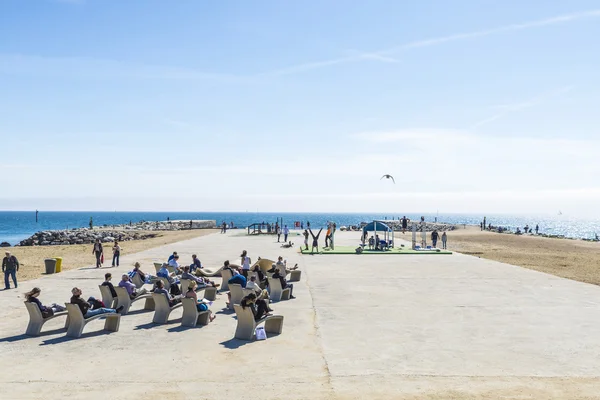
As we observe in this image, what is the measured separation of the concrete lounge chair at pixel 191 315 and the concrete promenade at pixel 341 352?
299 millimetres

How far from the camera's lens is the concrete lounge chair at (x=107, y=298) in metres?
14.9

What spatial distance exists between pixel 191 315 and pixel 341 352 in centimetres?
444

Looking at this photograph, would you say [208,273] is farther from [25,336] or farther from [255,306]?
[25,336]

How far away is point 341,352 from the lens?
10836 mm

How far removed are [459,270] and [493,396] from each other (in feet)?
59.0

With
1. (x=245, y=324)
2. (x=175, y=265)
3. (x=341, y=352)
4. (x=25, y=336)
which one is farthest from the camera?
(x=175, y=265)

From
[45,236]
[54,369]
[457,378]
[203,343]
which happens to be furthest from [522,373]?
[45,236]

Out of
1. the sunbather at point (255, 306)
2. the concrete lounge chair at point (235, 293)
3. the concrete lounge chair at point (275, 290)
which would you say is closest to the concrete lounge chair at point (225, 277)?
the concrete lounge chair at point (275, 290)

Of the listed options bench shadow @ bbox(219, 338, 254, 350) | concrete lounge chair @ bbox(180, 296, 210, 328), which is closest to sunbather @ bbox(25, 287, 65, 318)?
concrete lounge chair @ bbox(180, 296, 210, 328)

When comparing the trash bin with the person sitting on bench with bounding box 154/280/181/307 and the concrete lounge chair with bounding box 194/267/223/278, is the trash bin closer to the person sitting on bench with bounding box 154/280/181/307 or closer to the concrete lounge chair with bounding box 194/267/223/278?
the concrete lounge chair with bounding box 194/267/223/278

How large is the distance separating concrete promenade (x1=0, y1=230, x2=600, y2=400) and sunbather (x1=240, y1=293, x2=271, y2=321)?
2.23ft

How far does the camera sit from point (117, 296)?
14.9m

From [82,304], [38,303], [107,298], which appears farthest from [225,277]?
[38,303]

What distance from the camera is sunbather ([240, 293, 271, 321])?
464 inches
